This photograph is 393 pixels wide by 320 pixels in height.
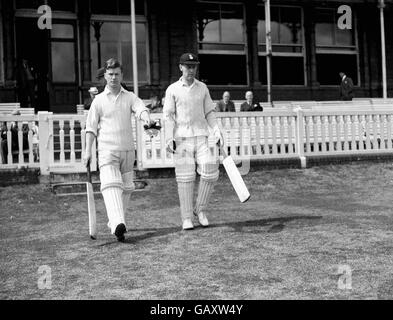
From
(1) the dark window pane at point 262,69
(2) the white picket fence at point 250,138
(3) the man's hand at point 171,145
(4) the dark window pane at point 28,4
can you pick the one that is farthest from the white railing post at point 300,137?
(4) the dark window pane at point 28,4

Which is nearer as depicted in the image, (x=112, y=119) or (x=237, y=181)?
(x=112, y=119)

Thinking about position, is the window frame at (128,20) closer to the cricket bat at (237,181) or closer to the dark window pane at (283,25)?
the dark window pane at (283,25)

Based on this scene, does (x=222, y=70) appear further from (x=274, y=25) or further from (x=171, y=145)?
(x=171, y=145)

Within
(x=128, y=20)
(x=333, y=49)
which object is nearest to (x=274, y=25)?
(x=333, y=49)

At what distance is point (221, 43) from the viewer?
62.9 ft

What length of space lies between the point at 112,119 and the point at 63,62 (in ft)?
38.2

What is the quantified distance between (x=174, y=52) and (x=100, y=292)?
575 inches

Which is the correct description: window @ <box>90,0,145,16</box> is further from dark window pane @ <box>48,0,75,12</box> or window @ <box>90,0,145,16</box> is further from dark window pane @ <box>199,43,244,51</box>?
dark window pane @ <box>199,43,244,51</box>

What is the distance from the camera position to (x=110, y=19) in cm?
1783

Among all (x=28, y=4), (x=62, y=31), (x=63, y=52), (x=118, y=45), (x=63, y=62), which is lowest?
(x=63, y=62)


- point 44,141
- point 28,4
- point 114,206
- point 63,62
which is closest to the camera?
point 114,206

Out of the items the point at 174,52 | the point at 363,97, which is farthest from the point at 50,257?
the point at 363,97

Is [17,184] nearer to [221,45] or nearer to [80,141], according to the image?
[80,141]

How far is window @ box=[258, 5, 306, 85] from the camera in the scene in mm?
19781
